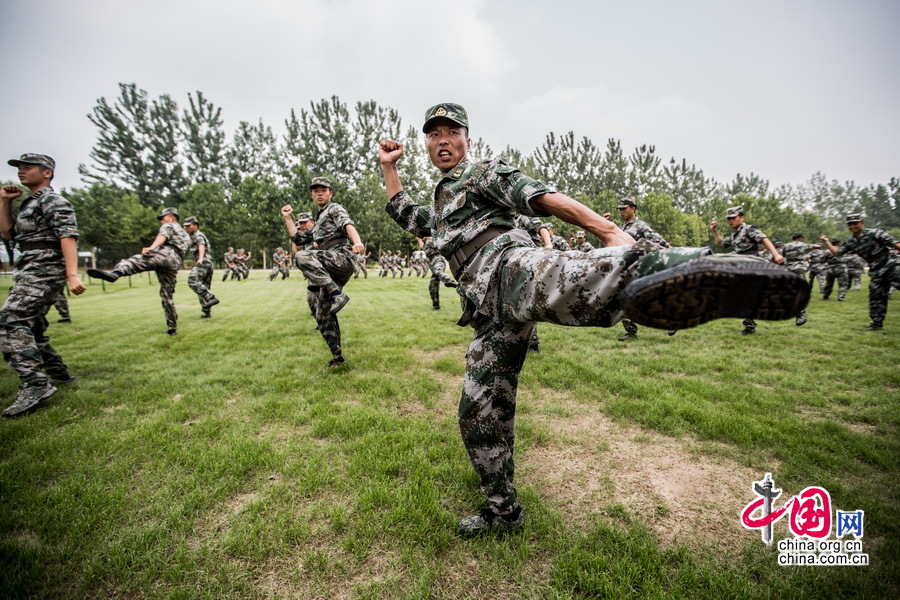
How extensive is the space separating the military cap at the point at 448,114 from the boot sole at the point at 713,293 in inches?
66.4

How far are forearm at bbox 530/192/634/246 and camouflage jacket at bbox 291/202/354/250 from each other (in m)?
4.19

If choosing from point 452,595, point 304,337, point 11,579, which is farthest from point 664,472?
point 304,337

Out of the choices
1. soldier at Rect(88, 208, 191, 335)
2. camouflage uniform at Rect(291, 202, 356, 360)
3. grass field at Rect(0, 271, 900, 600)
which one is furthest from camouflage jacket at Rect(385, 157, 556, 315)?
soldier at Rect(88, 208, 191, 335)

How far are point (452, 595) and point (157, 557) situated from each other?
5.42ft

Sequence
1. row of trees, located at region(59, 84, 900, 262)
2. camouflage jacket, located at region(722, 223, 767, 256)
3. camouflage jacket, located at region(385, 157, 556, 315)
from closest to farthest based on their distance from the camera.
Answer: camouflage jacket, located at region(385, 157, 556, 315)
camouflage jacket, located at region(722, 223, 767, 256)
row of trees, located at region(59, 84, 900, 262)

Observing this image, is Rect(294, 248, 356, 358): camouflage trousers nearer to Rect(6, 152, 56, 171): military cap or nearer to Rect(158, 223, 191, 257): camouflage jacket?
Rect(6, 152, 56, 171): military cap

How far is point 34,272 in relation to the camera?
441 centimetres

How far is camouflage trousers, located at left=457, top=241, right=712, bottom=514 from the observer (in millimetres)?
1323

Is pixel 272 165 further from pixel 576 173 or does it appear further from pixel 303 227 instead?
pixel 303 227

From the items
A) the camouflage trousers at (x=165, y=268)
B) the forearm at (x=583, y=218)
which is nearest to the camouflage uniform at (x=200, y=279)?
the camouflage trousers at (x=165, y=268)

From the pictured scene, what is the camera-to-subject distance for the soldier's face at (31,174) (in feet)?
14.4

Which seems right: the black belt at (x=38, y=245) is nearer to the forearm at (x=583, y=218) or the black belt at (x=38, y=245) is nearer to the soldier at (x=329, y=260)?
the soldier at (x=329, y=260)

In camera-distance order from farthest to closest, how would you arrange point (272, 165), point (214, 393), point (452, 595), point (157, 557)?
point (272, 165) → point (214, 393) → point (157, 557) → point (452, 595)

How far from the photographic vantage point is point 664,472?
9.41ft
